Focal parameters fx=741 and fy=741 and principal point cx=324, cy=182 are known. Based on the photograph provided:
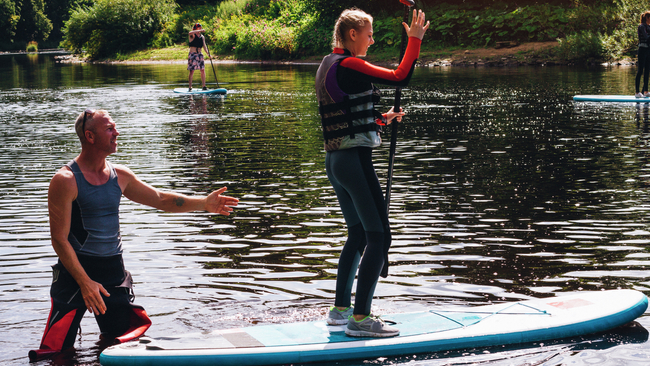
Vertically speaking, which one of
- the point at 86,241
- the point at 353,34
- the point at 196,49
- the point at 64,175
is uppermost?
the point at 196,49

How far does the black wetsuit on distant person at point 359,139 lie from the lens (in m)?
4.38

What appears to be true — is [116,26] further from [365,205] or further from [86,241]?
[365,205]

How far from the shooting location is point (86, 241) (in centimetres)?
436

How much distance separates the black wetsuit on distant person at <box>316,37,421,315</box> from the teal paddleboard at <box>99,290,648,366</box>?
0.31 metres

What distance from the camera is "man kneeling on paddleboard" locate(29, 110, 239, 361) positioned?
4.21 metres

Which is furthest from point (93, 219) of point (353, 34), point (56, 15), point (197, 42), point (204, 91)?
point (56, 15)

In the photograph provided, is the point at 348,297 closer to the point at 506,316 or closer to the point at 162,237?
the point at 506,316

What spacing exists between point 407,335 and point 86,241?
199cm

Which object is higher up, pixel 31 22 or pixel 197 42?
pixel 31 22

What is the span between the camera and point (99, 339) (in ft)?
15.3

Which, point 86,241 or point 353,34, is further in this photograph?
point 353,34

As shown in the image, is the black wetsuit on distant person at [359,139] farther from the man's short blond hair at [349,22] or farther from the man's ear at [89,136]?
the man's ear at [89,136]

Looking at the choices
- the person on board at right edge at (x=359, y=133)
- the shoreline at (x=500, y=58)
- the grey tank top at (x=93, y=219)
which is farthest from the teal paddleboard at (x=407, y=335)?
the shoreline at (x=500, y=58)

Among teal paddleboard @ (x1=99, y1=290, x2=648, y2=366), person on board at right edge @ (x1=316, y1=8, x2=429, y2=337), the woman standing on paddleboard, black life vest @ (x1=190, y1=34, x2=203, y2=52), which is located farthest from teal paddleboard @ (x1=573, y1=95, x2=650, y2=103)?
person on board at right edge @ (x1=316, y1=8, x2=429, y2=337)
